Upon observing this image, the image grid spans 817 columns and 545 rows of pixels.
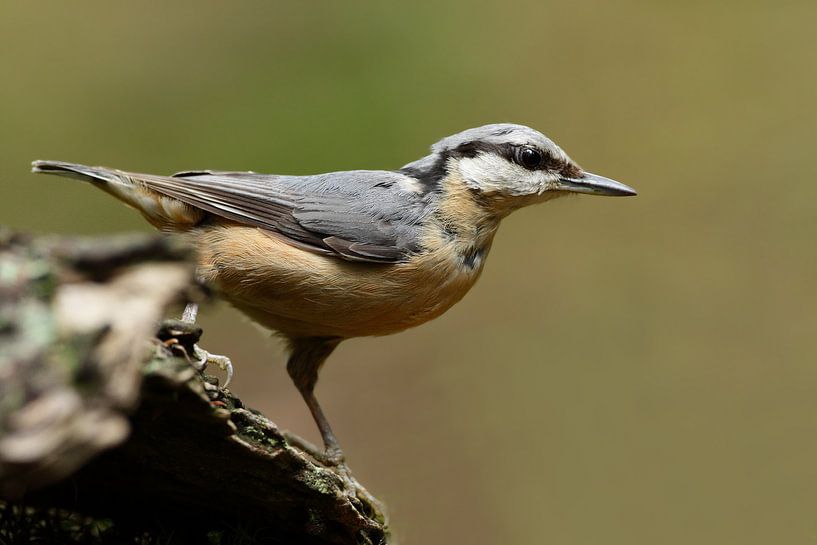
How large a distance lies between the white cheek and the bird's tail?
42.6 inches

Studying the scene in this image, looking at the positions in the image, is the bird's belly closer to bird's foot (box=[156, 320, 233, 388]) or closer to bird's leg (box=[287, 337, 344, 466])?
bird's leg (box=[287, 337, 344, 466])

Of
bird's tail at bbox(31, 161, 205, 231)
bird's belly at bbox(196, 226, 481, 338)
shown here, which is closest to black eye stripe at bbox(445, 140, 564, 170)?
bird's belly at bbox(196, 226, 481, 338)

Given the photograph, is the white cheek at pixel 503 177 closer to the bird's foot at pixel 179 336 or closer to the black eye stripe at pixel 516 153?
the black eye stripe at pixel 516 153

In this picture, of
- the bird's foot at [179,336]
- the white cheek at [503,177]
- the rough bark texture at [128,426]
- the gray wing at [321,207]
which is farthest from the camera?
the white cheek at [503,177]

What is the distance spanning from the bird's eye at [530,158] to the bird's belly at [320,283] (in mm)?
536

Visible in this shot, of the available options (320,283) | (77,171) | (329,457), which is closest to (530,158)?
(320,283)

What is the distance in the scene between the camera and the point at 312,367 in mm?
3576

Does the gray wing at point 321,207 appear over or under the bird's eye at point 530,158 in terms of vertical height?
under

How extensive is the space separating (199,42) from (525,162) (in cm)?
521

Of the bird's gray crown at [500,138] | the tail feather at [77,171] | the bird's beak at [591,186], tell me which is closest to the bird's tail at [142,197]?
the tail feather at [77,171]

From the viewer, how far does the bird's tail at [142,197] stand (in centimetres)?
327

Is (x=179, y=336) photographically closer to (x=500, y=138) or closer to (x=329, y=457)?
(x=329, y=457)

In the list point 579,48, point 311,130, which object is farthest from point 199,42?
point 579,48

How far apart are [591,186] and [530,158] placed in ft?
0.92
